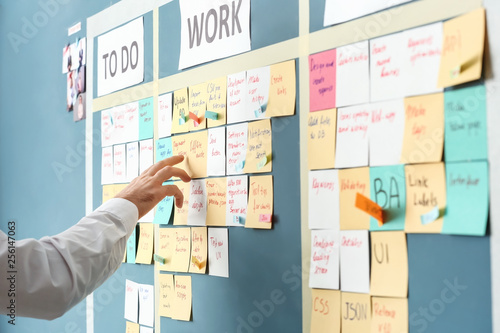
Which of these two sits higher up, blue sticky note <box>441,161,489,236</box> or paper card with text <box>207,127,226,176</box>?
paper card with text <box>207,127,226,176</box>

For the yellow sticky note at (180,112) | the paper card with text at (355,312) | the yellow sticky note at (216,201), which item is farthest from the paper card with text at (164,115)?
the paper card with text at (355,312)

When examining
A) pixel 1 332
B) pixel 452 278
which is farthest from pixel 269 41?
pixel 1 332

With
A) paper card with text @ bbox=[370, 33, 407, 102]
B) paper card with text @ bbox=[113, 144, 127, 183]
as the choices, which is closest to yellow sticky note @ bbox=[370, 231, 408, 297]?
paper card with text @ bbox=[370, 33, 407, 102]

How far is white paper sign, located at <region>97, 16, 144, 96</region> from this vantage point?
1.55m

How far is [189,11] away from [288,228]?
0.67m

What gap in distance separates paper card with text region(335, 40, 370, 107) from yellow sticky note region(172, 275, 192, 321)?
65 cm

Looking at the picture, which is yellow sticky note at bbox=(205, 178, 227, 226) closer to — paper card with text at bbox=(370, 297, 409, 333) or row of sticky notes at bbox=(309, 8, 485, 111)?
row of sticky notes at bbox=(309, 8, 485, 111)

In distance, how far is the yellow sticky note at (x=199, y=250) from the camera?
130 cm

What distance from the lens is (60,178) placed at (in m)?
1.92

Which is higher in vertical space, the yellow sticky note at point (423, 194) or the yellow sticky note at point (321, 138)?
the yellow sticky note at point (321, 138)

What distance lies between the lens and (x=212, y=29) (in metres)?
1.30

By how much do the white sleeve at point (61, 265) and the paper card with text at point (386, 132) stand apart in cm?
61

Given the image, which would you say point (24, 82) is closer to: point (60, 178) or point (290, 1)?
point (60, 178)

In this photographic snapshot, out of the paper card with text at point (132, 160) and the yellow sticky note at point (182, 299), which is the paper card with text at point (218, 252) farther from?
the paper card with text at point (132, 160)
